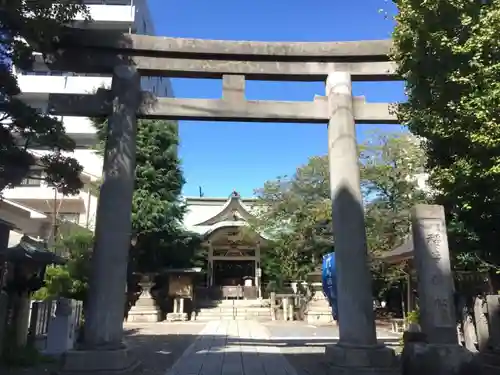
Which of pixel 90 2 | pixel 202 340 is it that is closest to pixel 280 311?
pixel 202 340

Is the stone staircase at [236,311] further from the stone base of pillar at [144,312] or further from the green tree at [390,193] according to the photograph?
the green tree at [390,193]

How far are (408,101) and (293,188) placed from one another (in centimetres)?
1344

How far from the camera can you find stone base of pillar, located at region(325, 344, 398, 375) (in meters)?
7.15

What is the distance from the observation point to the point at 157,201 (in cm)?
2156

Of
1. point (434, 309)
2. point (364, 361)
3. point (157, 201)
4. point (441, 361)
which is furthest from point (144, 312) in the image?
point (441, 361)

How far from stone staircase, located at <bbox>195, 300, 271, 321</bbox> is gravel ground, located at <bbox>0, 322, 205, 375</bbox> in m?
5.87

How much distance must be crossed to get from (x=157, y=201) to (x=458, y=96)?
16.9 metres

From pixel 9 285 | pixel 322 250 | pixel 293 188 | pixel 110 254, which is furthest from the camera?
pixel 293 188

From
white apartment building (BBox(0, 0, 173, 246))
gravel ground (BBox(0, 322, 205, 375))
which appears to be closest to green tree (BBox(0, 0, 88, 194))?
gravel ground (BBox(0, 322, 205, 375))

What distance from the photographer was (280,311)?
72.5 ft

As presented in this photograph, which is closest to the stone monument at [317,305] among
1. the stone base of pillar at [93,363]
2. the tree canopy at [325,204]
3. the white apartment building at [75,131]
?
the tree canopy at [325,204]

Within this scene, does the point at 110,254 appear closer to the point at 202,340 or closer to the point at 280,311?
the point at 202,340

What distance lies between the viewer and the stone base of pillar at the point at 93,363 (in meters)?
6.85

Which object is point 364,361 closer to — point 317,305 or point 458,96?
point 458,96
